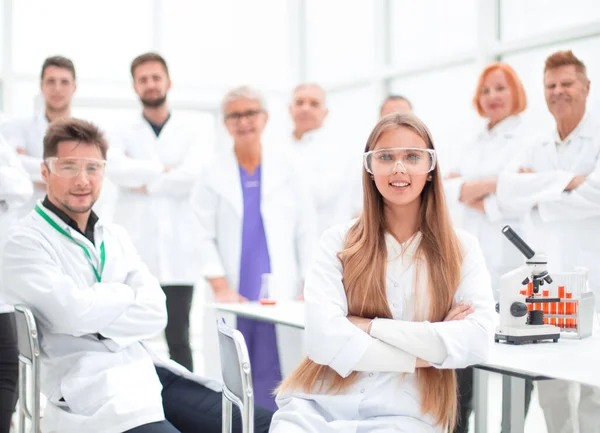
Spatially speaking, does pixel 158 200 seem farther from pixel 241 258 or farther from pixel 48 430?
pixel 48 430

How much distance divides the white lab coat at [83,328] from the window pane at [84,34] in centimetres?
422

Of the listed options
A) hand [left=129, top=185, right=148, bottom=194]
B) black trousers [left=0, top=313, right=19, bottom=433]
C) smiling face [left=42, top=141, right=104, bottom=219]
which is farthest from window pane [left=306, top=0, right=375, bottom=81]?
black trousers [left=0, top=313, right=19, bottom=433]

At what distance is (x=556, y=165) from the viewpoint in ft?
12.2

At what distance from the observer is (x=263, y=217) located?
377cm

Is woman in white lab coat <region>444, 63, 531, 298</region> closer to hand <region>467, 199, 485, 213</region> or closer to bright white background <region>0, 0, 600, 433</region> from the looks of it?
hand <region>467, 199, 485, 213</region>

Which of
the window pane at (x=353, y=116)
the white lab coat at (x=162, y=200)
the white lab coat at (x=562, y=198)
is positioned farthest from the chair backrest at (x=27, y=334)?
the window pane at (x=353, y=116)

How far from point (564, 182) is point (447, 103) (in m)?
2.59

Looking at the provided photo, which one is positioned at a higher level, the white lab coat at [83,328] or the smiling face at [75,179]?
the smiling face at [75,179]

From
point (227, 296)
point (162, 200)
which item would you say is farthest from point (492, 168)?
point (162, 200)

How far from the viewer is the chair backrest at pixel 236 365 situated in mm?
2070

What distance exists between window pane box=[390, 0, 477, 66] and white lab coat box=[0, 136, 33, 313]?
3359mm

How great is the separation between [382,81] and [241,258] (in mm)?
3302

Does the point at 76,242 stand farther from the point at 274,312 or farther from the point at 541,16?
the point at 541,16

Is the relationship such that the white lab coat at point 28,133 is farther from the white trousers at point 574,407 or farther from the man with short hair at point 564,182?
the white trousers at point 574,407
